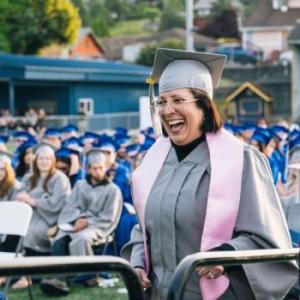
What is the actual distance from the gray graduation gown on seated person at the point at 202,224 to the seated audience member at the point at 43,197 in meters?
5.43

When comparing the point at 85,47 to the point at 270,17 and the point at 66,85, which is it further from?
the point at 66,85

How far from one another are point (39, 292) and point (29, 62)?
30.8 m

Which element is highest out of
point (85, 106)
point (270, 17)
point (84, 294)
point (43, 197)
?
point (270, 17)

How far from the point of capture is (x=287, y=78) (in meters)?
51.9

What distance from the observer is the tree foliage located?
5281 cm

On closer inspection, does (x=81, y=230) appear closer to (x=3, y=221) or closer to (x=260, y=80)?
(x=3, y=221)

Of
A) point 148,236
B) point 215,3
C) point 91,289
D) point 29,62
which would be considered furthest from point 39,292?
point 215,3

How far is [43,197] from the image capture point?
373 inches

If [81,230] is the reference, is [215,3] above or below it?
above

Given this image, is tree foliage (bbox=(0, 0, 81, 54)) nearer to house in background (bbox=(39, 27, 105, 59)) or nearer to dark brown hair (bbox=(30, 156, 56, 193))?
house in background (bbox=(39, 27, 105, 59))

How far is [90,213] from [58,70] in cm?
2978

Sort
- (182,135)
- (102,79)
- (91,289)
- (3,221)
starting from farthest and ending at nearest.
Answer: (102,79)
(91,289)
(3,221)
(182,135)

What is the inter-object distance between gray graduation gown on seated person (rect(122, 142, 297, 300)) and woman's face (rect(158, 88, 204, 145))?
0.08 meters

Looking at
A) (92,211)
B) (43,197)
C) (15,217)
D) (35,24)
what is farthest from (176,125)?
(35,24)
